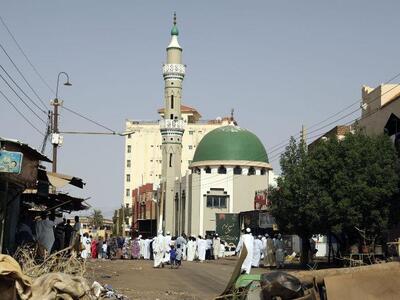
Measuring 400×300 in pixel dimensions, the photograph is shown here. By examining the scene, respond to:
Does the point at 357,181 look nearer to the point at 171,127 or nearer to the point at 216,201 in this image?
the point at 216,201

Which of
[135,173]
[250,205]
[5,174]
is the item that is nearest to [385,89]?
[5,174]

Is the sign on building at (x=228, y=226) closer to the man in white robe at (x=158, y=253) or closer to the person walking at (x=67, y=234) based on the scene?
the man in white robe at (x=158, y=253)

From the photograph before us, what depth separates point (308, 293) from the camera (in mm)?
7969

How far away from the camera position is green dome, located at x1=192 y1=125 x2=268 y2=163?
62.6m

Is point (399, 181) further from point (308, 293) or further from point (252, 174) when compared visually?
point (252, 174)

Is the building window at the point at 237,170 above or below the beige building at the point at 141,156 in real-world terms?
below

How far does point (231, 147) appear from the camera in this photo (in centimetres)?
6253

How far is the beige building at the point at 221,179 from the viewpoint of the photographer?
60.1 metres

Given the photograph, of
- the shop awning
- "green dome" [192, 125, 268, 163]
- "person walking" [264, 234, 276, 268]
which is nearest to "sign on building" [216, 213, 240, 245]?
"green dome" [192, 125, 268, 163]

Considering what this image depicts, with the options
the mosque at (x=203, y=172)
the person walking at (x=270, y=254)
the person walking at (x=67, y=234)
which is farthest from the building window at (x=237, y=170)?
the person walking at (x=67, y=234)

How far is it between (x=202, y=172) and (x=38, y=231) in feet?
149

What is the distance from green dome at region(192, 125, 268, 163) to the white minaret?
4.10m

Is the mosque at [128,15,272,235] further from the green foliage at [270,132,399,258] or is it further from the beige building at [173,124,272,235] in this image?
the green foliage at [270,132,399,258]

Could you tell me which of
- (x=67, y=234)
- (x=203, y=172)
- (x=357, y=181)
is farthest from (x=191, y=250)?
(x=203, y=172)
